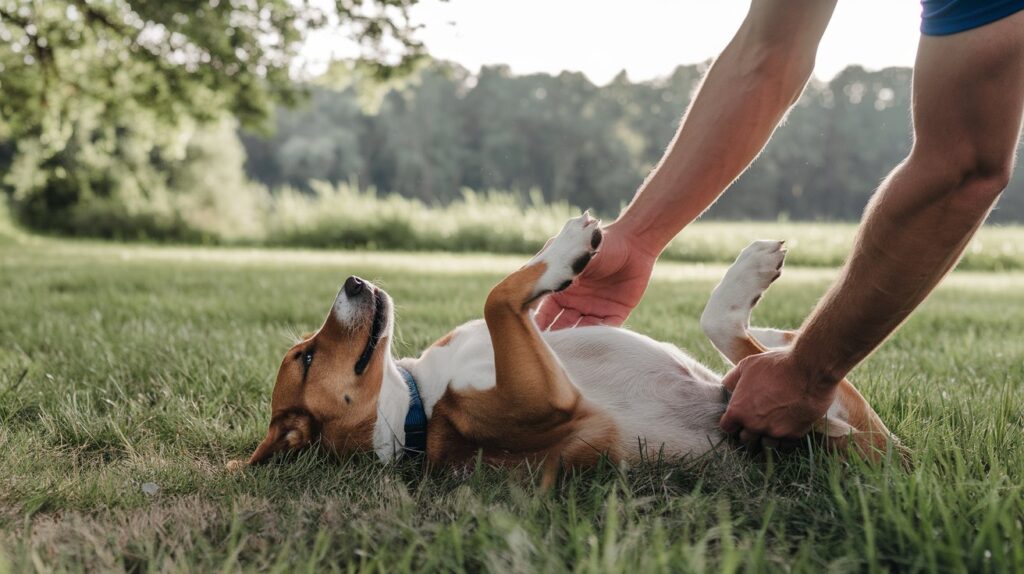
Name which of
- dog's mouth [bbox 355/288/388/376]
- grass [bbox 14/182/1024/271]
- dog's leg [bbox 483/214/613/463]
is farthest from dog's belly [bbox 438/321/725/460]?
grass [bbox 14/182/1024/271]

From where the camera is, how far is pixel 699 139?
8.32 feet

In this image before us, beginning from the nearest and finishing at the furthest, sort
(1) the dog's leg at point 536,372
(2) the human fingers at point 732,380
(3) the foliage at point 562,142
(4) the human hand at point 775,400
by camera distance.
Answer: (4) the human hand at point 775,400 → (1) the dog's leg at point 536,372 → (2) the human fingers at point 732,380 → (3) the foliage at point 562,142

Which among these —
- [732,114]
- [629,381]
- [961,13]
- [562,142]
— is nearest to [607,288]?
[629,381]

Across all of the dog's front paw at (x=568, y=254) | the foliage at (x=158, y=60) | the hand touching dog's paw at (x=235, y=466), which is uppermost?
the foliage at (x=158, y=60)

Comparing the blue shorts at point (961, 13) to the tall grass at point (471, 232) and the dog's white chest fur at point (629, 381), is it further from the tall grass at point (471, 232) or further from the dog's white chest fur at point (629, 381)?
the tall grass at point (471, 232)

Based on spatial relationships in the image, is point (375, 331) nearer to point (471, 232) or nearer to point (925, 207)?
point (925, 207)

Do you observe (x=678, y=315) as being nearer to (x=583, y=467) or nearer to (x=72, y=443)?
(x=583, y=467)

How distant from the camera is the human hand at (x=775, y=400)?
6.27 ft

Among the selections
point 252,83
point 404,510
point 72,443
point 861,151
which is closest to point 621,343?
point 404,510

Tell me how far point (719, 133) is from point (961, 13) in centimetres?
115

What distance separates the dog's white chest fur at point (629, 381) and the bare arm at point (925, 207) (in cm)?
36

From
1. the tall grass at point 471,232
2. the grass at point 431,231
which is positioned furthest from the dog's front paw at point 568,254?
the tall grass at point 471,232

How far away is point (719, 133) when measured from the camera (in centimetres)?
251

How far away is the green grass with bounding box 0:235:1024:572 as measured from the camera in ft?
4.85
